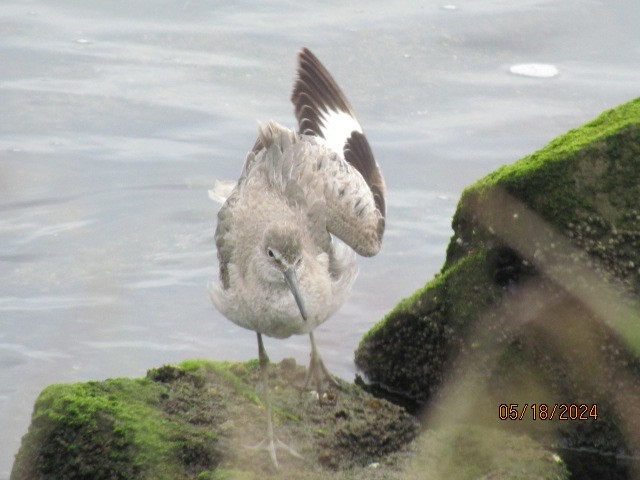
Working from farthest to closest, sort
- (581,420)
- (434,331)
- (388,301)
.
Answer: (388,301), (434,331), (581,420)

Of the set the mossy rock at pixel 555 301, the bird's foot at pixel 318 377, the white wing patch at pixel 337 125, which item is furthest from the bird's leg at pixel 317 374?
the white wing patch at pixel 337 125

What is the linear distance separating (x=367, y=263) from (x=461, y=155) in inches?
66.5

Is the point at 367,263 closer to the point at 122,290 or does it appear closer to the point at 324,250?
the point at 122,290

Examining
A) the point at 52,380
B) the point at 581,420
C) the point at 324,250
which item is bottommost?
the point at 52,380

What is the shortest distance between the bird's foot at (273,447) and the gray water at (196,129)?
4.90 ft

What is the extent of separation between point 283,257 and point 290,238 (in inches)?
3.9

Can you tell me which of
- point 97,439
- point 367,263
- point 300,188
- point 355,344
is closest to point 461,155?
point 367,263

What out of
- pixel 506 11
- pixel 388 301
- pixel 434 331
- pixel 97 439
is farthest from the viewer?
pixel 506 11

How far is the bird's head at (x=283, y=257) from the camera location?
543cm

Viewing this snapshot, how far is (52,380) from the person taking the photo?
6961 mm

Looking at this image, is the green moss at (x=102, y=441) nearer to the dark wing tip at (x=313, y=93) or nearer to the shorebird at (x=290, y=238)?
the shorebird at (x=290, y=238)

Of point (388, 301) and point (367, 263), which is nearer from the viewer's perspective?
point (388, 301)

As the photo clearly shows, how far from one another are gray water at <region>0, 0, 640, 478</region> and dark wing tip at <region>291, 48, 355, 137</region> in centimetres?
136
